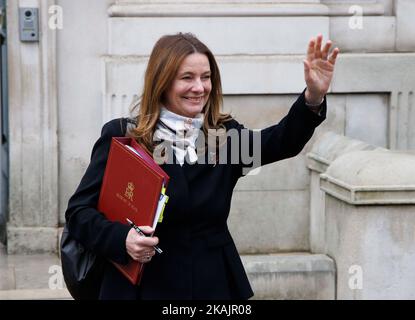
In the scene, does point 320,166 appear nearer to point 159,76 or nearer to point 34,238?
point 34,238

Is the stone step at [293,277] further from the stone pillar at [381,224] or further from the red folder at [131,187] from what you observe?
the red folder at [131,187]

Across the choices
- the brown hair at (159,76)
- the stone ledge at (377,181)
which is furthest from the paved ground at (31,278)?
the brown hair at (159,76)

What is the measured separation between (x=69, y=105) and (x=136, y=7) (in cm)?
96

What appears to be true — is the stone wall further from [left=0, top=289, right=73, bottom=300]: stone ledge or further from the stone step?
[left=0, top=289, right=73, bottom=300]: stone ledge

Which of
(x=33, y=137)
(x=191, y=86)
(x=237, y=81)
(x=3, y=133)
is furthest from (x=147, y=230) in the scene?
(x=3, y=133)

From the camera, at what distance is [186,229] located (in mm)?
3844

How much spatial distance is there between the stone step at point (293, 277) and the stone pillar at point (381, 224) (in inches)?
19.9

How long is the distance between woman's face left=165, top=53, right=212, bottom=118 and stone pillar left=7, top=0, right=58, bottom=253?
418cm

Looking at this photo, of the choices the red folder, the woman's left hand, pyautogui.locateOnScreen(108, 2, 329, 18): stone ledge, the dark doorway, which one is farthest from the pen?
the dark doorway

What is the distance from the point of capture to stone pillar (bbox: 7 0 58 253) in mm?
7934

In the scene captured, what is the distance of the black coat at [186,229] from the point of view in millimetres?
3834

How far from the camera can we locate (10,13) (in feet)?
26.0

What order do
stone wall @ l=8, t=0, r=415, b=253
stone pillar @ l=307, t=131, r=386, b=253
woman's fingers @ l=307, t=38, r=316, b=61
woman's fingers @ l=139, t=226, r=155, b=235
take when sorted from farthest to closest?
1. stone wall @ l=8, t=0, r=415, b=253
2. stone pillar @ l=307, t=131, r=386, b=253
3. woman's fingers @ l=307, t=38, r=316, b=61
4. woman's fingers @ l=139, t=226, r=155, b=235
